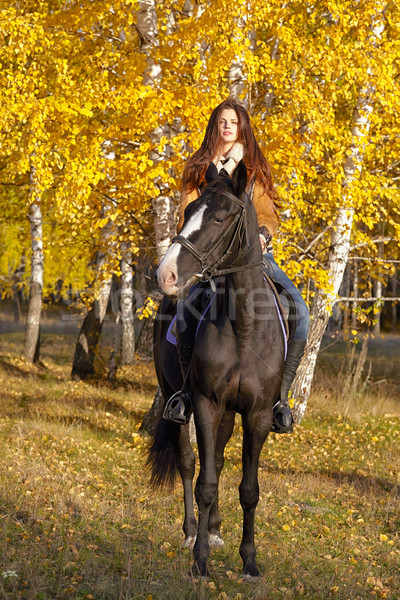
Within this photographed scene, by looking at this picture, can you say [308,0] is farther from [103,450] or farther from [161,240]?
[103,450]

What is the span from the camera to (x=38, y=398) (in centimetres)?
1381

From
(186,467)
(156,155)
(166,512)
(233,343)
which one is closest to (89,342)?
(156,155)

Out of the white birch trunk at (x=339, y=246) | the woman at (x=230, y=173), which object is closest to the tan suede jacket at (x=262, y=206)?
the woman at (x=230, y=173)

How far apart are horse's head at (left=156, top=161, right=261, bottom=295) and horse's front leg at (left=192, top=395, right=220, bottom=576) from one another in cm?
104

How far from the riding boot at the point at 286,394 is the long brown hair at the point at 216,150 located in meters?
1.33

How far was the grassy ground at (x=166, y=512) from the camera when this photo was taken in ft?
16.4

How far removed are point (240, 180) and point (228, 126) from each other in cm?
94

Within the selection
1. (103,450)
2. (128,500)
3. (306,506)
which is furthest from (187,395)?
(103,450)

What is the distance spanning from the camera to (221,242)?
467cm

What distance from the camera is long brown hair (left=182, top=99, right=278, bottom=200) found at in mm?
5480

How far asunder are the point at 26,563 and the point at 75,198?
18.4 feet

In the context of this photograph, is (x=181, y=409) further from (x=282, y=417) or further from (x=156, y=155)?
(x=156, y=155)

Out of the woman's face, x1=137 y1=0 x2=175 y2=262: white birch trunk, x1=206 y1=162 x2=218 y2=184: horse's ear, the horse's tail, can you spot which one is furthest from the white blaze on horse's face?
x1=137 y1=0 x2=175 y2=262: white birch trunk

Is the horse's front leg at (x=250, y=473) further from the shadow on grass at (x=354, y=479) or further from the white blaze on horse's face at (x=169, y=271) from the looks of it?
the shadow on grass at (x=354, y=479)
